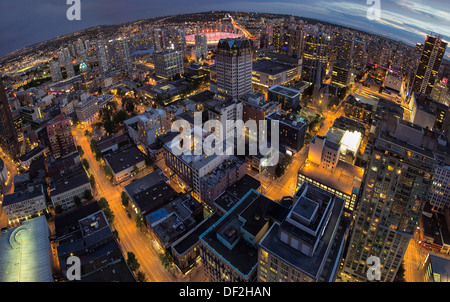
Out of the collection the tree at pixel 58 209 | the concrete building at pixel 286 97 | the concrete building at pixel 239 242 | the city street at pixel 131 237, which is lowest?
the city street at pixel 131 237

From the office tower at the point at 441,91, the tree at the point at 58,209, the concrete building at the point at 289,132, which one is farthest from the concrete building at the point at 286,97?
the tree at the point at 58,209

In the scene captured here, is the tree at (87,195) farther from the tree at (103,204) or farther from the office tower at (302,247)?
the office tower at (302,247)

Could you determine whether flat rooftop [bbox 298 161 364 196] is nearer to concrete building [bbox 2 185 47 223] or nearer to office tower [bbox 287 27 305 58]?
concrete building [bbox 2 185 47 223]

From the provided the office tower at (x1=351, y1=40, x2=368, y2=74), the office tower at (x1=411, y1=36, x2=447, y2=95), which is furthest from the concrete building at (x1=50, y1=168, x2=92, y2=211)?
the office tower at (x1=351, y1=40, x2=368, y2=74)

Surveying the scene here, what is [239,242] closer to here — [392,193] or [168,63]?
[392,193]

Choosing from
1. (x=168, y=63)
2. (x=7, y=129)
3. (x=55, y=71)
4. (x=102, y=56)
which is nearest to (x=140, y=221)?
(x=7, y=129)
